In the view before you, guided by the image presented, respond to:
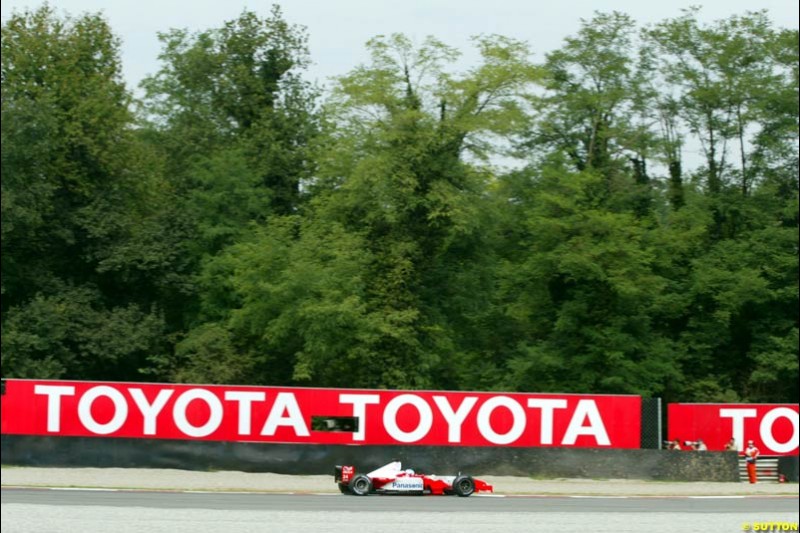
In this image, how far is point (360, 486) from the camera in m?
24.3

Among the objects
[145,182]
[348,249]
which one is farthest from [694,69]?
[145,182]

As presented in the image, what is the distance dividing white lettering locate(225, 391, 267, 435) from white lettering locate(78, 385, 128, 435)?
8.68ft

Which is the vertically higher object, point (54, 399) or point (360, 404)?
point (54, 399)

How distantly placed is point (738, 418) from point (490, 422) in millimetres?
7138

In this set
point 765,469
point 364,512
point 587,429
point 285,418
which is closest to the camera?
point 364,512

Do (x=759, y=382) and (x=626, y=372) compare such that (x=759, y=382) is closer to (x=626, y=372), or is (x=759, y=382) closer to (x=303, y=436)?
(x=626, y=372)

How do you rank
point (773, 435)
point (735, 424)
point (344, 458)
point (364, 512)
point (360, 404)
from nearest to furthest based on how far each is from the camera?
point (364, 512), point (344, 458), point (360, 404), point (773, 435), point (735, 424)

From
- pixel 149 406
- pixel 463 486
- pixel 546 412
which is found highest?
pixel 149 406

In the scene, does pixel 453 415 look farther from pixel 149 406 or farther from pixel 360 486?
pixel 149 406

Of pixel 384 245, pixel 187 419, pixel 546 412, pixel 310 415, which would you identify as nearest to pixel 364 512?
pixel 310 415

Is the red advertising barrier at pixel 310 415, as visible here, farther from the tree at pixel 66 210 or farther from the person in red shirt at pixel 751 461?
the tree at pixel 66 210

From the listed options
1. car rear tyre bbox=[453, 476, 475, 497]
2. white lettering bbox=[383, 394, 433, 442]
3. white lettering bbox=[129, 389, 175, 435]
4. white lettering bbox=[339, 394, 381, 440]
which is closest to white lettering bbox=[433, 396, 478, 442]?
white lettering bbox=[383, 394, 433, 442]

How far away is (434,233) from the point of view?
4838cm

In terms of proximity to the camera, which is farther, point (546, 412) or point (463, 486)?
point (546, 412)
